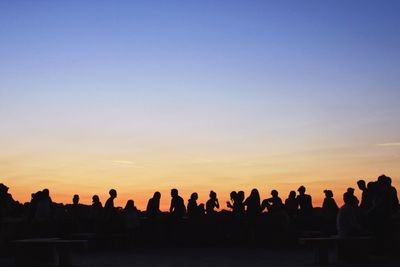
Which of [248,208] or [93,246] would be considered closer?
[93,246]

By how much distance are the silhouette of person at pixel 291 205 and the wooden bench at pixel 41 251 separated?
9294mm

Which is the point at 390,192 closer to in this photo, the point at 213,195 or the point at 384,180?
the point at 384,180

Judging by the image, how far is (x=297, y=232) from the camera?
20594mm

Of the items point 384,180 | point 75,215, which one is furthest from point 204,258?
point 75,215

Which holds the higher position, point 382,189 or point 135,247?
point 382,189

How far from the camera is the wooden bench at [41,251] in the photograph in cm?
1351

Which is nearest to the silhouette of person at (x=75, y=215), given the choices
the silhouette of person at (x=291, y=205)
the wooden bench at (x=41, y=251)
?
the wooden bench at (x=41, y=251)

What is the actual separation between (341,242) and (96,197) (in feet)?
32.4

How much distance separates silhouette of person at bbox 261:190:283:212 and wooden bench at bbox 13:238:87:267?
878cm

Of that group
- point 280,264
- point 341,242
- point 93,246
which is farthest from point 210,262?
point 93,246

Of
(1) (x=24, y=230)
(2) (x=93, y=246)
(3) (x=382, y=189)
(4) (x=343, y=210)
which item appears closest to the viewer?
(4) (x=343, y=210)

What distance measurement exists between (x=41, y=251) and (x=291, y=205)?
32.3 feet

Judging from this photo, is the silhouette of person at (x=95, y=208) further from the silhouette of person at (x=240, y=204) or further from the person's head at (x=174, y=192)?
the silhouette of person at (x=240, y=204)

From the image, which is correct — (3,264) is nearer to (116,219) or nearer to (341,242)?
(116,219)
